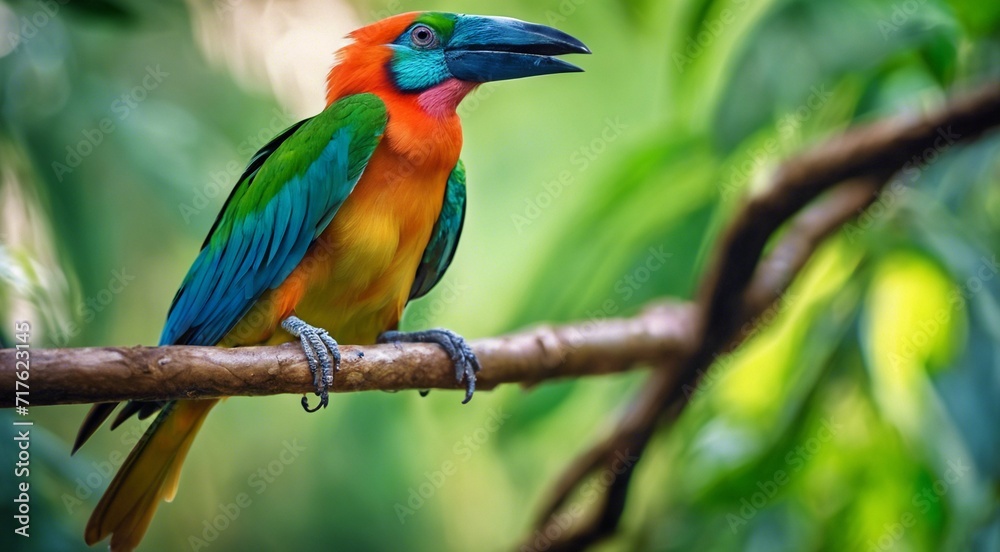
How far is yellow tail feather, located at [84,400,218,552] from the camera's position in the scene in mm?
2303

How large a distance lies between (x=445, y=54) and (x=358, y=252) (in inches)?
23.0

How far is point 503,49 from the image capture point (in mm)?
2318

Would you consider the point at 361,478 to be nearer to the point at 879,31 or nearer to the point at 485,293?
the point at 485,293

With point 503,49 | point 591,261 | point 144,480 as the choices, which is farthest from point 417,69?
point 591,261

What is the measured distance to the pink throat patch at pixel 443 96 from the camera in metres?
2.36

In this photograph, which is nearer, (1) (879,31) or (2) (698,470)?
(1) (879,31)

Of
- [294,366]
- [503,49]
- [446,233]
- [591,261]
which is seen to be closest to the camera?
[294,366]

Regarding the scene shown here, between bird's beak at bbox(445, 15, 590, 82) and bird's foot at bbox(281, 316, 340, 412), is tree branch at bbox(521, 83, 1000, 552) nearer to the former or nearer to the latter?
bird's beak at bbox(445, 15, 590, 82)

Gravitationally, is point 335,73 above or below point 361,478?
above

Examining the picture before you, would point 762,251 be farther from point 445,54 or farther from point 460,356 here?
point 445,54

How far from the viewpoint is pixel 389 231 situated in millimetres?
2385

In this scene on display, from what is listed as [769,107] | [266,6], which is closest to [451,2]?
[266,6]

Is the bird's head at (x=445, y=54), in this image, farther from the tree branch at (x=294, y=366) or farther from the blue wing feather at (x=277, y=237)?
the tree branch at (x=294, y=366)

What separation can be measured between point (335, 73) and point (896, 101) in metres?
2.19
